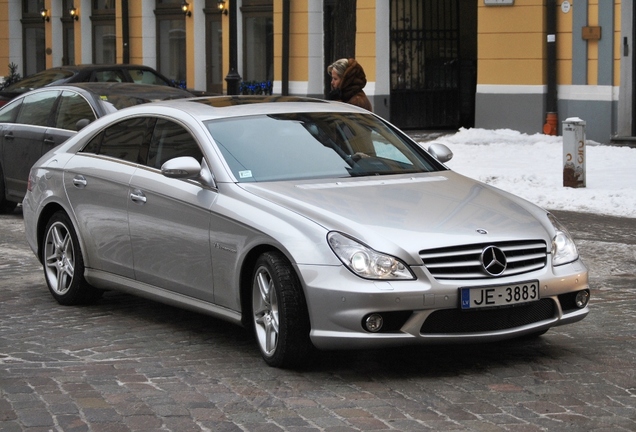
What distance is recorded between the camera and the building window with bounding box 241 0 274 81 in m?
28.0

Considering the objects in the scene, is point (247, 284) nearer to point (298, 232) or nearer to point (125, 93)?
point (298, 232)

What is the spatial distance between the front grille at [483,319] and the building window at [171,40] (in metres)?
24.1

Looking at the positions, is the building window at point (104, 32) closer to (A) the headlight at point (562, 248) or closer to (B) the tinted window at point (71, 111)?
(B) the tinted window at point (71, 111)

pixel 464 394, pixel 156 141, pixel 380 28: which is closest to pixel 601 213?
pixel 156 141

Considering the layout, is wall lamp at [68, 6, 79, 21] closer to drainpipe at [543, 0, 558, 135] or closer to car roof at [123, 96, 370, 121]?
drainpipe at [543, 0, 558, 135]

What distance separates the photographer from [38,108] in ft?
45.9

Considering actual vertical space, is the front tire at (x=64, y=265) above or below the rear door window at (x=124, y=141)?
below

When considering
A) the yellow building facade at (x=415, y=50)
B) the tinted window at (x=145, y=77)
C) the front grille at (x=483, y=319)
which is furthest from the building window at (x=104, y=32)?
the front grille at (x=483, y=319)

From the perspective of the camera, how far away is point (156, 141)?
798 centimetres

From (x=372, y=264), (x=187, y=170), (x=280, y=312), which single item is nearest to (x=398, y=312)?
(x=372, y=264)

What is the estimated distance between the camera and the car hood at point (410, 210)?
633 cm

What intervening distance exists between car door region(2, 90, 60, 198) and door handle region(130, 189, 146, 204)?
234 inches

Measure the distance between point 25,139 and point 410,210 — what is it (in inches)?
318

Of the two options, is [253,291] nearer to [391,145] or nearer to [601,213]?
[391,145]
